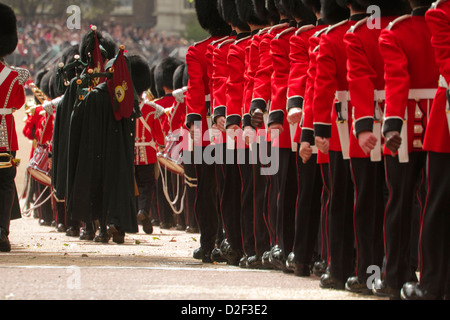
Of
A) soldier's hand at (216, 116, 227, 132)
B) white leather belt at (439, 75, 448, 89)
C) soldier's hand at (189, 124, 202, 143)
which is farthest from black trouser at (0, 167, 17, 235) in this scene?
white leather belt at (439, 75, 448, 89)

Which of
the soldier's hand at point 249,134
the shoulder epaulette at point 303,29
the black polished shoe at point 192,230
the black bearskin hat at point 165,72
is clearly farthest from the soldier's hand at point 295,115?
the black bearskin hat at point 165,72

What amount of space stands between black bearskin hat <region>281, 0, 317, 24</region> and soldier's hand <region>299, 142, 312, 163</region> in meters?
1.11

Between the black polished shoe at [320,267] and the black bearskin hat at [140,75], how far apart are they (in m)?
7.06

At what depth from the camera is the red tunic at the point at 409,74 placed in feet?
22.1

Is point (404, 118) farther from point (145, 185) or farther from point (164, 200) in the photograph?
point (164, 200)

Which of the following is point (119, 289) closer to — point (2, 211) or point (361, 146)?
point (361, 146)

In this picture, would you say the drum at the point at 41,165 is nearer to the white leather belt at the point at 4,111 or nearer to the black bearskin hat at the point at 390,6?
the white leather belt at the point at 4,111

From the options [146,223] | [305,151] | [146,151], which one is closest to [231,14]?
[305,151]

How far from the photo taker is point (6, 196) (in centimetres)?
1095

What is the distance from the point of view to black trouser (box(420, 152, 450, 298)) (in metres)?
6.61

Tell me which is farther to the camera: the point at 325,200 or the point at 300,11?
the point at 300,11

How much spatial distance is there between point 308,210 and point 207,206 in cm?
167

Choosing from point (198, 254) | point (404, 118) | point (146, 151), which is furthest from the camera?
point (146, 151)

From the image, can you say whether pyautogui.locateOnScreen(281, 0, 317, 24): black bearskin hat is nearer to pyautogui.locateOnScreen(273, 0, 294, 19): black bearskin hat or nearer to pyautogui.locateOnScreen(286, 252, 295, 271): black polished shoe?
pyautogui.locateOnScreen(273, 0, 294, 19): black bearskin hat
